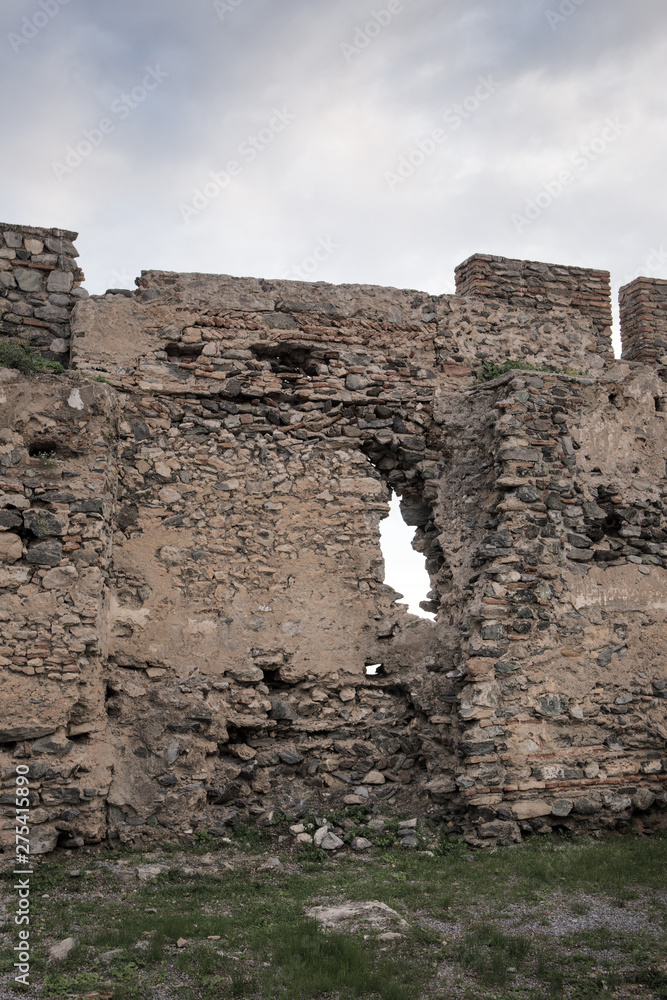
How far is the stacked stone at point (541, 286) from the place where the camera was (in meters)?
9.33

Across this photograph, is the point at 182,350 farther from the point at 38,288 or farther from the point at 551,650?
the point at 551,650

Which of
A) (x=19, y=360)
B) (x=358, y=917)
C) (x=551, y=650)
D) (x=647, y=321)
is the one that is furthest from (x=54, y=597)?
(x=647, y=321)

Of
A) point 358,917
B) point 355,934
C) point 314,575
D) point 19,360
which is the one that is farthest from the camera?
point 314,575

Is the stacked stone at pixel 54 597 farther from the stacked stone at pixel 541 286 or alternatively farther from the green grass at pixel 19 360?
the stacked stone at pixel 541 286

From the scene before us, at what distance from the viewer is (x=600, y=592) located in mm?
7766

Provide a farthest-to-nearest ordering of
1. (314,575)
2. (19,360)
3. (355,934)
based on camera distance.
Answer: (314,575), (19,360), (355,934)

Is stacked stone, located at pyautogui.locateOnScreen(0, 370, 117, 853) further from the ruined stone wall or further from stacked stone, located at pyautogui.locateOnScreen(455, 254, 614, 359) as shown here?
stacked stone, located at pyautogui.locateOnScreen(455, 254, 614, 359)

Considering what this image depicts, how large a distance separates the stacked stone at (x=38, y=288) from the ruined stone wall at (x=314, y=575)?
0.34 metres

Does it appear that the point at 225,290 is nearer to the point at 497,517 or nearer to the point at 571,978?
the point at 497,517

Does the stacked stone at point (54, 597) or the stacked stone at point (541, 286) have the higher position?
the stacked stone at point (541, 286)

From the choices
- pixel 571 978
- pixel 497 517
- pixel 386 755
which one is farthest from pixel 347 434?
pixel 571 978

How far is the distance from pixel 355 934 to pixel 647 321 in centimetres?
716

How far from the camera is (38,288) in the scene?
8.19 metres

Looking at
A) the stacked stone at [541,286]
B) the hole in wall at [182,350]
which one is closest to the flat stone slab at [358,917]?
the hole in wall at [182,350]
